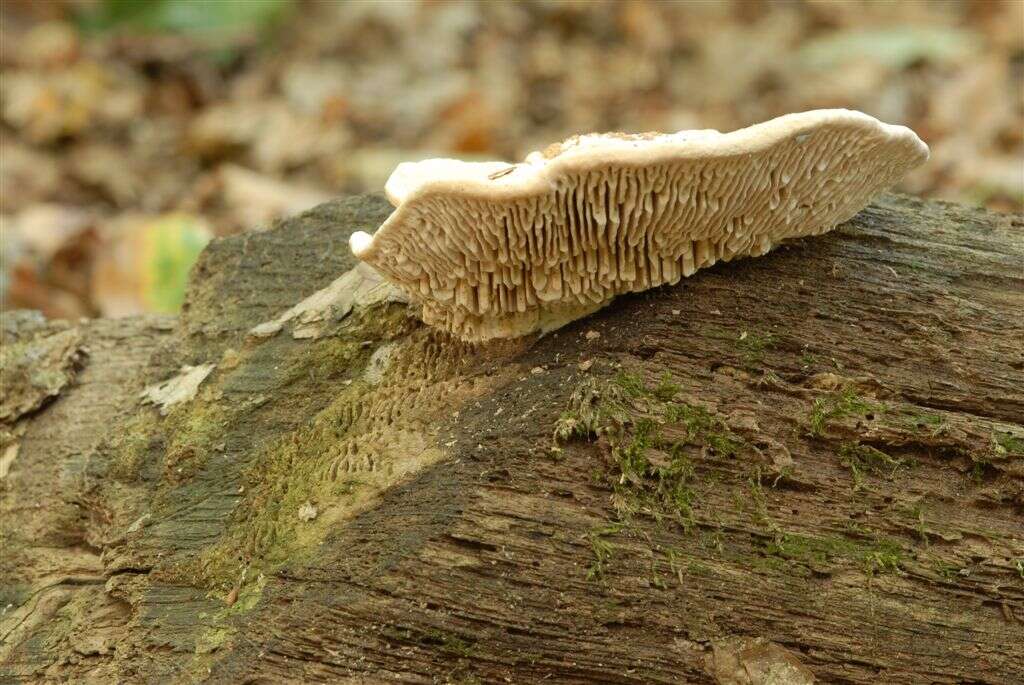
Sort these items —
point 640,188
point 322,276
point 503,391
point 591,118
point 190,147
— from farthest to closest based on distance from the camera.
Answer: point 591,118 → point 190,147 → point 322,276 → point 503,391 → point 640,188

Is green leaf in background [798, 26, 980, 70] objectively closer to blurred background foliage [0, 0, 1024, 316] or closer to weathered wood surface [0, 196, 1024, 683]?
blurred background foliage [0, 0, 1024, 316]

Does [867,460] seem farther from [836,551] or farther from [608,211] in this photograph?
[608,211]

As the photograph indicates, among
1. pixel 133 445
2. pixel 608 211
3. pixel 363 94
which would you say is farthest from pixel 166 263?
pixel 608 211

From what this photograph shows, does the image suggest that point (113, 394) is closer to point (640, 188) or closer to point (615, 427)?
point (615, 427)

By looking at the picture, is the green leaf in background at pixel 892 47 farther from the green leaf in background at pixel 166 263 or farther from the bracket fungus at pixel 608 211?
the bracket fungus at pixel 608 211

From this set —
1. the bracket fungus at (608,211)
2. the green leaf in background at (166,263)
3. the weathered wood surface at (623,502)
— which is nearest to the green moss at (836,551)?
the weathered wood surface at (623,502)

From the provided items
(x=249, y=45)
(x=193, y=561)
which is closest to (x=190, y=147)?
(x=249, y=45)
